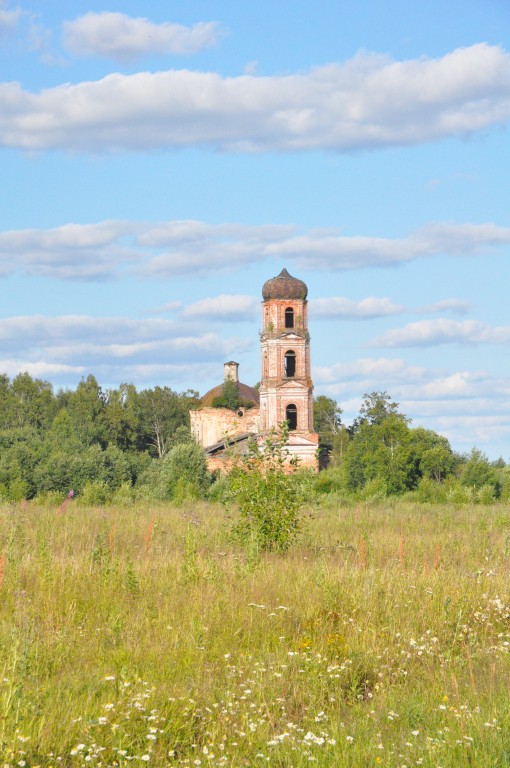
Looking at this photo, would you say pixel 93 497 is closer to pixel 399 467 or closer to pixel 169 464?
pixel 169 464

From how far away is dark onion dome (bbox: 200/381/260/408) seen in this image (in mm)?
70731

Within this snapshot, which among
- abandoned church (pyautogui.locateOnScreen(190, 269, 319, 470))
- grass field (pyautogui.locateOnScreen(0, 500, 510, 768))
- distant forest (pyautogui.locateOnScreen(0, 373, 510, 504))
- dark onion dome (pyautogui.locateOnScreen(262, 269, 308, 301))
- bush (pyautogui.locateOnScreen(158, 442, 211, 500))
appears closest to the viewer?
grass field (pyautogui.locateOnScreen(0, 500, 510, 768))

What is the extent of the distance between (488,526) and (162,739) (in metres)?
13.5

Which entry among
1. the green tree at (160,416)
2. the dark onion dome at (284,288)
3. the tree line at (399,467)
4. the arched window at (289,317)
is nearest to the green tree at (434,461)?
the tree line at (399,467)

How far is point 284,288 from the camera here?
58.1m

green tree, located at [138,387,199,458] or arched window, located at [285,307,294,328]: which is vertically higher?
arched window, located at [285,307,294,328]

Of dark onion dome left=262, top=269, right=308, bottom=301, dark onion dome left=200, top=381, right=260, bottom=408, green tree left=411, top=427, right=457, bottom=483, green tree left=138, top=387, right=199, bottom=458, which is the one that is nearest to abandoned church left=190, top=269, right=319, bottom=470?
dark onion dome left=262, top=269, right=308, bottom=301

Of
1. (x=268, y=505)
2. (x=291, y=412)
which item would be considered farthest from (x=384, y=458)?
(x=268, y=505)

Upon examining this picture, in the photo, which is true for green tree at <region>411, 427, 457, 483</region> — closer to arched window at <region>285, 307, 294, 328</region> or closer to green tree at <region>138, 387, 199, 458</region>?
arched window at <region>285, 307, 294, 328</region>

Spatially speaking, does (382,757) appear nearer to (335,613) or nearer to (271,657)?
(271,657)

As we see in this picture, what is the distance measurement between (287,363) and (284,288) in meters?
4.73

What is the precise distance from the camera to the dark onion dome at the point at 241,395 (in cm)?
7073

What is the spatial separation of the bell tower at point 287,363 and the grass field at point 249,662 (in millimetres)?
43552

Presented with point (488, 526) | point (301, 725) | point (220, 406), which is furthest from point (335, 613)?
point (220, 406)
